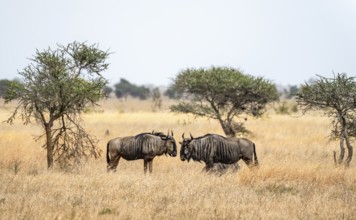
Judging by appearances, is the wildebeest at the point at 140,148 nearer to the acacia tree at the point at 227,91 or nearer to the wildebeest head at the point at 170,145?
the wildebeest head at the point at 170,145

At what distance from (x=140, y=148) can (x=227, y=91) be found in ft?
33.9

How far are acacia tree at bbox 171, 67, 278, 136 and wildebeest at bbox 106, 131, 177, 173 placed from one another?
893 centimetres

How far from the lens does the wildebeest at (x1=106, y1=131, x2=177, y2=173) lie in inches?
634

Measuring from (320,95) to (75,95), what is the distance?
8.65 metres

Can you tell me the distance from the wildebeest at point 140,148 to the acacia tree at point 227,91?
8.93 m

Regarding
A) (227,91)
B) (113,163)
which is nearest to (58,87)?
(113,163)

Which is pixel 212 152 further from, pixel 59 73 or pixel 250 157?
pixel 59 73

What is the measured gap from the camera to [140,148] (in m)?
16.1

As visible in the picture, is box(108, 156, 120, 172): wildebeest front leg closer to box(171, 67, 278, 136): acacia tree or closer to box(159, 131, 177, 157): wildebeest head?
box(159, 131, 177, 157): wildebeest head

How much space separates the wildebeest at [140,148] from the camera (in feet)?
52.9

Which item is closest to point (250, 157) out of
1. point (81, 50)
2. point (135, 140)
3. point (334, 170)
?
point (334, 170)

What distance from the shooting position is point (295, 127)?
3522cm

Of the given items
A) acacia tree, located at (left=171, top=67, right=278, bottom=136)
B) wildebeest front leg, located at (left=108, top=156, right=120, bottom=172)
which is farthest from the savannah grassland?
acacia tree, located at (left=171, top=67, right=278, bottom=136)

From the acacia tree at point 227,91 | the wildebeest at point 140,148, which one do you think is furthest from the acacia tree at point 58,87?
the acacia tree at point 227,91
